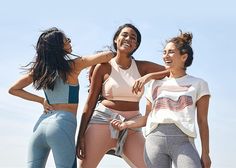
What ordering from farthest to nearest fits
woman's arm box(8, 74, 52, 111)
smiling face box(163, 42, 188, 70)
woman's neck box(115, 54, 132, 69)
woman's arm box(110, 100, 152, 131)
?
woman's neck box(115, 54, 132, 69)
woman's arm box(8, 74, 52, 111)
woman's arm box(110, 100, 152, 131)
smiling face box(163, 42, 188, 70)

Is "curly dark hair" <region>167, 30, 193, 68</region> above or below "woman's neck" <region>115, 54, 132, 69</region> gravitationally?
above

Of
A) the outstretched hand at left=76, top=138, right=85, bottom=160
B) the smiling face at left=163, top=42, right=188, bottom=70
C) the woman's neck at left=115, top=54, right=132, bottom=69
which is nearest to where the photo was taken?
the smiling face at left=163, top=42, right=188, bottom=70

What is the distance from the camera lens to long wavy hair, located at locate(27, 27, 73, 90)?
5.23 metres

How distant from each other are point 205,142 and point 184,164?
33 cm

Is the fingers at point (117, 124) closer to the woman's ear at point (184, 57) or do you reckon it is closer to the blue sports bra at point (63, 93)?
the blue sports bra at point (63, 93)

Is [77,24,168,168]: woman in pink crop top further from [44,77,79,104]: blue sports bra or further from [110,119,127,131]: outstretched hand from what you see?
[44,77,79,104]: blue sports bra

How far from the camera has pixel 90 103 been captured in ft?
18.7

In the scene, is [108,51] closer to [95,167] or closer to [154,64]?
[154,64]

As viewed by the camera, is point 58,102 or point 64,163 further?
point 58,102

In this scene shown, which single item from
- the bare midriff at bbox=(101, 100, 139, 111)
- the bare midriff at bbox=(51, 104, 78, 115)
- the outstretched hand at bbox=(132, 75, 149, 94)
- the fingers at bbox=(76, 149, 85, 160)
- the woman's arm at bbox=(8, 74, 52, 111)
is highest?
the outstretched hand at bbox=(132, 75, 149, 94)

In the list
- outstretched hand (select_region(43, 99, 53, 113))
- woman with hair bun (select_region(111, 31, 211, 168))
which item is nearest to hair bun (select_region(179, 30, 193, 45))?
woman with hair bun (select_region(111, 31, 211, 168))

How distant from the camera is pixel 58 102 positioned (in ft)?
17.3

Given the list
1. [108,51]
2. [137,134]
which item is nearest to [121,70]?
[108,51]

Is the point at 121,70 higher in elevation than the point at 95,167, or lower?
higher
